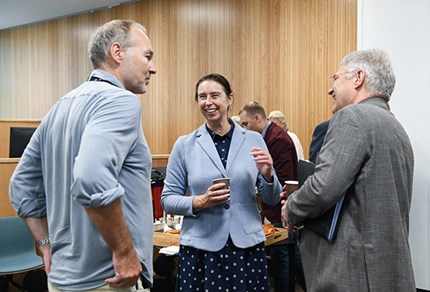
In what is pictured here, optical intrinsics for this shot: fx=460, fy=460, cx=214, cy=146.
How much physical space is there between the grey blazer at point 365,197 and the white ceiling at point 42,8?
7537 millimetres

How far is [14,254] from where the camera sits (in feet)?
12.1

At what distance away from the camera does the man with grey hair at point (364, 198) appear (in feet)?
5.53

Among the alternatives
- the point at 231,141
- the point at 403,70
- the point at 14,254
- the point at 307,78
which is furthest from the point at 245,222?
the point at 307,78

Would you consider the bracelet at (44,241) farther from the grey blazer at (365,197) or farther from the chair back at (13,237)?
the chair back at (13,237)

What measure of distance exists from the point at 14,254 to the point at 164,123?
4.78 meters

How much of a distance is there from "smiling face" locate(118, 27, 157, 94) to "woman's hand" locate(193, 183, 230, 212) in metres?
0.66

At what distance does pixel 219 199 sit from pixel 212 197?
3cm

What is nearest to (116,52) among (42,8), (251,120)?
(251,120)

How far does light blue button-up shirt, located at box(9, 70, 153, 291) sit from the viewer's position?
1.25 m

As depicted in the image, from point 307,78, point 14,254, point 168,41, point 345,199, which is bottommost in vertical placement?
point 14,254

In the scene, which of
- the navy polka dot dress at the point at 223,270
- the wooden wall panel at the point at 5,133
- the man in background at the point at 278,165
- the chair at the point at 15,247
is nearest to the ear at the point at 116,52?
the navy polka dot dress at the point at 223,270

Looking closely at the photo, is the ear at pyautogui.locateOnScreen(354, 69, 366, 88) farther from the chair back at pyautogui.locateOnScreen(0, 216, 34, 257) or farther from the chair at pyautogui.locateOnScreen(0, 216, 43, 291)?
the chair back at pyautogui.locateOnScreen(0, 216, 34, 257)

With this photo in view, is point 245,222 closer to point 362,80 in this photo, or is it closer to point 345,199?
point 345,199

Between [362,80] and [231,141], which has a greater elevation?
[362,80]
